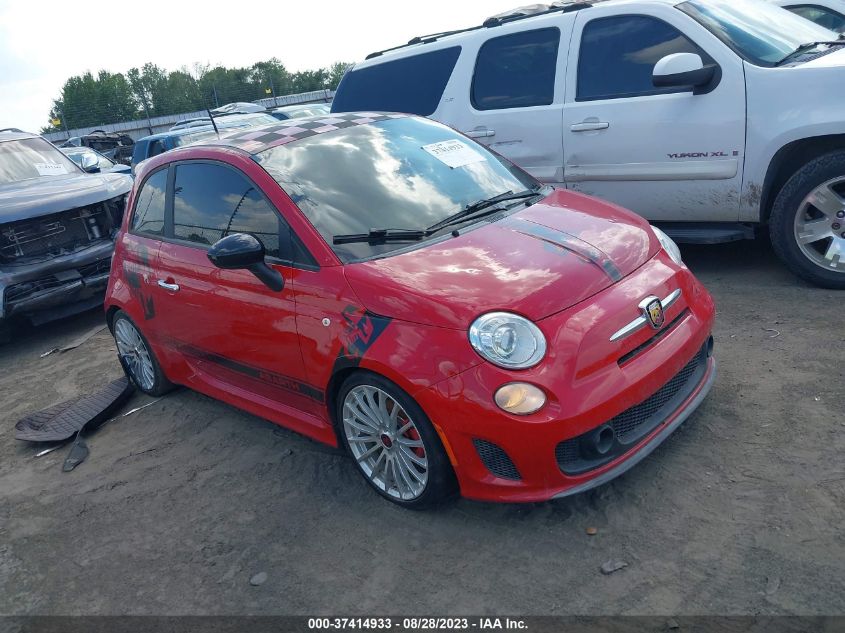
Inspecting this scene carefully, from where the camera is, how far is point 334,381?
333cm

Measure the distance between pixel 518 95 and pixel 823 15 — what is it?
369cm

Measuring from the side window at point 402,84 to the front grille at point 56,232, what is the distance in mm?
2700

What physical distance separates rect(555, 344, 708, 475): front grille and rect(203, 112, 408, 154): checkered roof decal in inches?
89.2

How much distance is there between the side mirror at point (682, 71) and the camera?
4.80 metres

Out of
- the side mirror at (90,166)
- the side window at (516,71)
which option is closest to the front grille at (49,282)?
the side mirror at (90,166)

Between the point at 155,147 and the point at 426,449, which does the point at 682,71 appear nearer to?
the point at 426,449

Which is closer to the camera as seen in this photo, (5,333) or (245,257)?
(245,257)

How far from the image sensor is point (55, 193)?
23.8ft

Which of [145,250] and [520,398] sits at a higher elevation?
[145,250]

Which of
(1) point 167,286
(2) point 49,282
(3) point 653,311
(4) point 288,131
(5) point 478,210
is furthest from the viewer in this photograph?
(2) point 49,282

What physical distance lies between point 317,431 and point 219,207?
1370mm

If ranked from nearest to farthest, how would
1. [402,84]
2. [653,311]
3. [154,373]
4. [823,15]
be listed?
Result: [653,311] < [154,373] < [402,84] < [823,15]

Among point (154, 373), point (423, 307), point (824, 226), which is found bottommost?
point (154, 373)

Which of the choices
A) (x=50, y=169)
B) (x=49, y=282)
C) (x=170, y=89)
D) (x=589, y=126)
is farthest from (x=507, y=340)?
(x=170, y=89)
